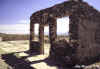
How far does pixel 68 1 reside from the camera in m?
5.54

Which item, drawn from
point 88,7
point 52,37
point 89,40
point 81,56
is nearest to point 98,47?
point 89,40

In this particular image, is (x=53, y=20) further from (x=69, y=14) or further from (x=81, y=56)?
(x=81, y=56)

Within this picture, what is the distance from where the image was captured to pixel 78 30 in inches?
203

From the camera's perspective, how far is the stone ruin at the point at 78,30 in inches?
204

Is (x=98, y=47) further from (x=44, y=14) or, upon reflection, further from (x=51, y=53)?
(x=44, y=14)

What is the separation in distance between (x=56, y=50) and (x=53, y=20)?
2.11 meters

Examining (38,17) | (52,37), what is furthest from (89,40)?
(38,17)

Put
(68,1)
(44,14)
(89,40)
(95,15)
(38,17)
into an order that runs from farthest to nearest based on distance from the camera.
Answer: (38,17), (44,14), (95,15), (89,40), (68,1)

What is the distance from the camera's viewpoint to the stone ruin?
204 inches

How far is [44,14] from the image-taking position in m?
7.52

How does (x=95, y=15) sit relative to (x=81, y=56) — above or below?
above

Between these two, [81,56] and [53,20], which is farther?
[53,20]

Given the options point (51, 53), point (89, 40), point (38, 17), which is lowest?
point (51, 53)

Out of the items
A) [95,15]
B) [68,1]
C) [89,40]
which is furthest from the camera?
[95,15]
